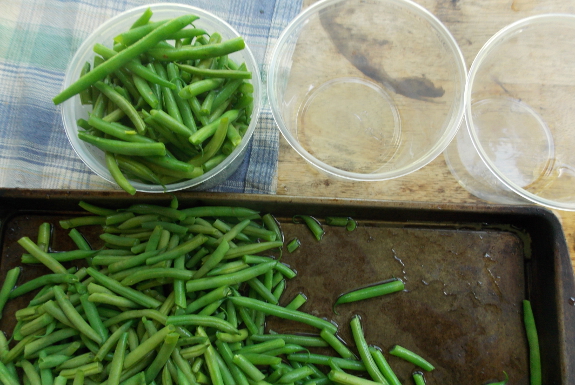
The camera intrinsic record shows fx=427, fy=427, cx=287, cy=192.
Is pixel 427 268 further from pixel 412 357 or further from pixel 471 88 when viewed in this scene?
pixel 471 88

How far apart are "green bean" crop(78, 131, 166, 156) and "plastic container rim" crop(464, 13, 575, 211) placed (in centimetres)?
122

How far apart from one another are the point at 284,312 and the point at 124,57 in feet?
3.89

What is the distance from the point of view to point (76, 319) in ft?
5.59

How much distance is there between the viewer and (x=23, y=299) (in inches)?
73.9

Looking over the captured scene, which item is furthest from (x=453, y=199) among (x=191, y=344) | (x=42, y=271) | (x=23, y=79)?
(x=23, y=79)

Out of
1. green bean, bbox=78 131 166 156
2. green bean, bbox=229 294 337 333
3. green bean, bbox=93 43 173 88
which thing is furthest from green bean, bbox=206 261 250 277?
green bean, bbox=93 43 173 88

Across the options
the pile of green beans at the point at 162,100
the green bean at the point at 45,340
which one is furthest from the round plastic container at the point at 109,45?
the green bean at the point at 45,340

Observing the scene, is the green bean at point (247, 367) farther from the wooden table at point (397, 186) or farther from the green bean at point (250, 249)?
the wooden table at point (397, 186)

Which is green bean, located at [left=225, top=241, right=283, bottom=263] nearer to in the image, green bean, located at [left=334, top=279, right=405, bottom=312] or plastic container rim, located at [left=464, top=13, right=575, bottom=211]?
green bean, located at [left=334, top=279, right=405, bottom=312]

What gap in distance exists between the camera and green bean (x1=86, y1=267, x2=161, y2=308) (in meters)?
1.74

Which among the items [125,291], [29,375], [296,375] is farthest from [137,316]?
[296,375]

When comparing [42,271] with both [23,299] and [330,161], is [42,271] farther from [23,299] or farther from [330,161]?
[330,161]

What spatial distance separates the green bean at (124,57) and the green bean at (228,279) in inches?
33.9

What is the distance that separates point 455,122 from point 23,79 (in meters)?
2.07
